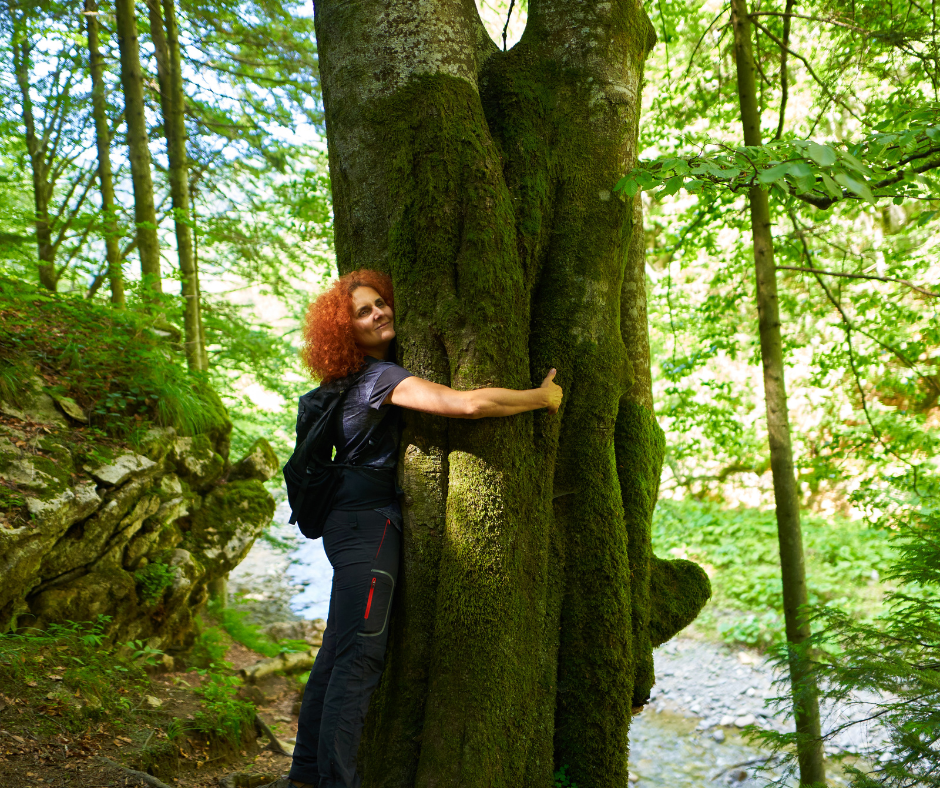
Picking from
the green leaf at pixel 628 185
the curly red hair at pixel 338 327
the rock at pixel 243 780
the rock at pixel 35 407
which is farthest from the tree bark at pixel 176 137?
the green leaf at pixel 628 185

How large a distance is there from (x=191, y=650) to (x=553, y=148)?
588cm

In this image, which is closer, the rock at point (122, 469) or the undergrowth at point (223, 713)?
the undergrowth at point (223, 713)

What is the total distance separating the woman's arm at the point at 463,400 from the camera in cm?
245

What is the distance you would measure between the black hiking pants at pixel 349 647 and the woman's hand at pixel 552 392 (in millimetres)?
815

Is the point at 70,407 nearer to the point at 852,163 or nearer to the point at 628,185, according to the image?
the point at 628,185

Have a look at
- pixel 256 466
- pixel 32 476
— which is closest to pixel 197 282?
pixel 256 466

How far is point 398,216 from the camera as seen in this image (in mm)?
2707

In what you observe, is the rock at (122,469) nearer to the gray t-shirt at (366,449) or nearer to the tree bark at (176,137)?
the tree bark at (176,137)

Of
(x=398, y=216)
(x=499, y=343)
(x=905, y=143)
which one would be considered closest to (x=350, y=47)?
(x=398, y=216)

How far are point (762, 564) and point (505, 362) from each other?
937cm

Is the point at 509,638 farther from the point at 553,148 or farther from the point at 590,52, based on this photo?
the point at 590,52

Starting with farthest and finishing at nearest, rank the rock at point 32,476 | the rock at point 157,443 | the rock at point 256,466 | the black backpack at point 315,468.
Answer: the rock at point 256,466 < the rock at point 157,443 < the rock at point 32,476 < the black backpack at point 315,468

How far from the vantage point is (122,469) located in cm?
526

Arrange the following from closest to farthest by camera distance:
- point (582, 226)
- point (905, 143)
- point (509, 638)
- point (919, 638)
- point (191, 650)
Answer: point (905, 143) < point (509, 638) < point (582, 226) < point (919, 638) < point (191, 650)
